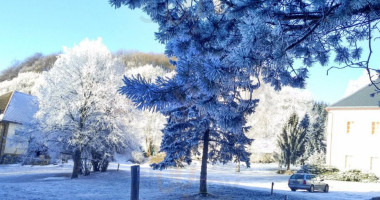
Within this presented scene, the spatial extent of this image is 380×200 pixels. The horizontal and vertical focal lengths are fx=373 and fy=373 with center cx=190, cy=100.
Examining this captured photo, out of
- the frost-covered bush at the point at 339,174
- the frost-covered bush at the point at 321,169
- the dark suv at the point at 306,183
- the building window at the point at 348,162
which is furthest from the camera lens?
the building window at the point at 348,162

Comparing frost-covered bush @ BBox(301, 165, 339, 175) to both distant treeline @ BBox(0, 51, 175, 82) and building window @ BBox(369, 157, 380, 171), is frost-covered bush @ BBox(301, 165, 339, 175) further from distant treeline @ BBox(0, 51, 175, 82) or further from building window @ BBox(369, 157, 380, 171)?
distant treeline @ BBox(0, 51, 175, 82)

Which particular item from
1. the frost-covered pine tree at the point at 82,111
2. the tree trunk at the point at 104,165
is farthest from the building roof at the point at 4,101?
the tree trunk at the point at 104,165

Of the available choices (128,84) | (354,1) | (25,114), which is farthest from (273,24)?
(25,114)

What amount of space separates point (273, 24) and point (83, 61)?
23000 mm

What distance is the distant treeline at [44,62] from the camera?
89.2 metres

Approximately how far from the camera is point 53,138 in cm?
2425

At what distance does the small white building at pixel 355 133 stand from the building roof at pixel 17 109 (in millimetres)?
27589

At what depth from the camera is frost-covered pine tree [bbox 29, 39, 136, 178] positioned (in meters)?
24.0

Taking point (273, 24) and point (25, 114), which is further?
point (25, 114)

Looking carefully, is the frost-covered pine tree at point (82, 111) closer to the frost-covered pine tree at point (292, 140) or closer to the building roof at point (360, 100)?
the frost-covered pine tree at point (292, 140)

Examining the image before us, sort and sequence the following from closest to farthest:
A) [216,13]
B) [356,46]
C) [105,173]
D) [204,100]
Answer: [204,100] < [216,13] < [356,46] < [105,173]

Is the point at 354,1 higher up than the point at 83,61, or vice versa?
the point at 83,61

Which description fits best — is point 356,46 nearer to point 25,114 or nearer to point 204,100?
point 204,100

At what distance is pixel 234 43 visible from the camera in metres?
5.06
